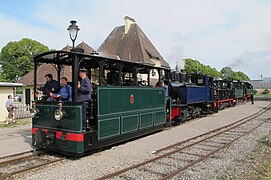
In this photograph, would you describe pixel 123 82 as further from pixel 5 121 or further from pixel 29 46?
pixel 29 46

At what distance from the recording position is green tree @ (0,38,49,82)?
42.2 meters

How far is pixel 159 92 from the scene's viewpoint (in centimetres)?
1003

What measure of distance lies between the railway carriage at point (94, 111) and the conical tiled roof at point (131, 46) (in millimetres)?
20171

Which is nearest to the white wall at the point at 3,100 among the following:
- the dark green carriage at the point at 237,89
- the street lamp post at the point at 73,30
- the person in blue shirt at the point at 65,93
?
the street lamp post at the point at 73,30

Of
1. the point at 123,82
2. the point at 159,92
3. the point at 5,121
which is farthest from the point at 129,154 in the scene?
the point at 5,121

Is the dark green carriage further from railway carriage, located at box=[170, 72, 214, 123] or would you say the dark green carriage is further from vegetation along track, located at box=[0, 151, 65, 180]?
vegetation along track, located at box=[0, 151, 65, 180]

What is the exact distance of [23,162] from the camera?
21.0ft

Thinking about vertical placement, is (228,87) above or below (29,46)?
below

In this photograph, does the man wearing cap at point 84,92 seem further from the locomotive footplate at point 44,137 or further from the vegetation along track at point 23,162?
the vegetation along track at point 23,162

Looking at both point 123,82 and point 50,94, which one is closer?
point 50,94

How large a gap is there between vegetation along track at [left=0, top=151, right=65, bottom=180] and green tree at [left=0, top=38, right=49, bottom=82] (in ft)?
125

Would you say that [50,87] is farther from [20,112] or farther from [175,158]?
[20,112]

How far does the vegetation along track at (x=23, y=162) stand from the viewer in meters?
5.58

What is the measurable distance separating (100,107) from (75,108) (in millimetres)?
771
